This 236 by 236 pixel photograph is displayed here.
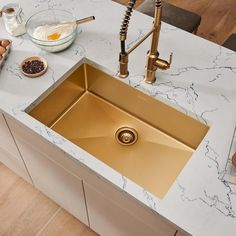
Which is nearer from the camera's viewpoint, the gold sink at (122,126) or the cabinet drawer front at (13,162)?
the gold sink at (122,126)

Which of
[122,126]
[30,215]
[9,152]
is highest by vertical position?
[122,126]

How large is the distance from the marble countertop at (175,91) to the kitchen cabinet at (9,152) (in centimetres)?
24

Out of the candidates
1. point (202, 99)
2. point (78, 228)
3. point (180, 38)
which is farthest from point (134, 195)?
point (78, 228)

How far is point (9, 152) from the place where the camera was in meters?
1.78

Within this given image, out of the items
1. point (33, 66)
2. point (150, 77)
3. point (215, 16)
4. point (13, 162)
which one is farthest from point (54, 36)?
point (215, 16)

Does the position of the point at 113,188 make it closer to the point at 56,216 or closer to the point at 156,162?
the point at 156,162

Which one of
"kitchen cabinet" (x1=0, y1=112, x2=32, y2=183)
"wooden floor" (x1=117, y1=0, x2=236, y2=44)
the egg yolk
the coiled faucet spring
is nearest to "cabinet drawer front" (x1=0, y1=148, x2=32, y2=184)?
"kitchen cabinet" (x1=0, y1=112, x2=32, y2=183)

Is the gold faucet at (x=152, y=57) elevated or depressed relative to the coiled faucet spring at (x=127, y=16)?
depressed

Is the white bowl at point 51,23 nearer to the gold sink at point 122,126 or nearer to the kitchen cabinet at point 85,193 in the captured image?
the gold sink at point 122,126

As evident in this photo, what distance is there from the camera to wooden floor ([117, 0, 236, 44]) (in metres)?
2.94

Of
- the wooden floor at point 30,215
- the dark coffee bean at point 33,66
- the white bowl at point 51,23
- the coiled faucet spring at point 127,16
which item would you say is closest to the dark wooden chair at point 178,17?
the white bowl at point 51,23

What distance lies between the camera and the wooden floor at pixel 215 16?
116 inches

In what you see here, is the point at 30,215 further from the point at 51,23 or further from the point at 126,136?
the point at 51,23

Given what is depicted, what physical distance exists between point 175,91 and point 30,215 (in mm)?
1177
